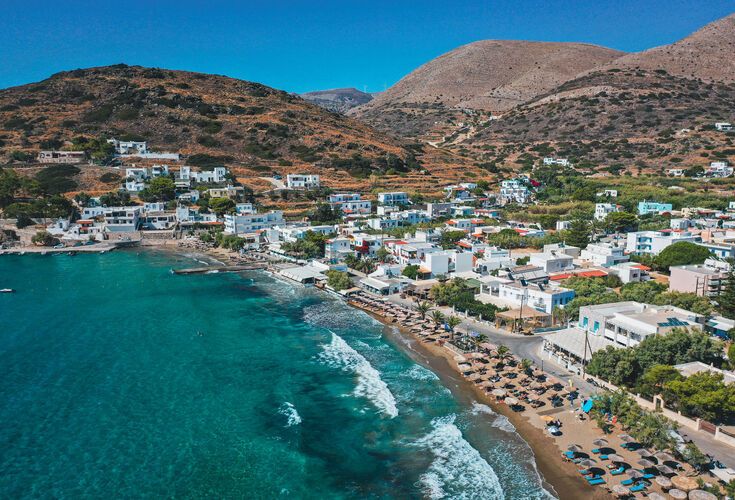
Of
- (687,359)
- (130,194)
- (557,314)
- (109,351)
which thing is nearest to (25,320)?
(109,351)

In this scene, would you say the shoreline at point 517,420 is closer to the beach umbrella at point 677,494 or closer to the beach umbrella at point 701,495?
the beach umbrella at point 677,494

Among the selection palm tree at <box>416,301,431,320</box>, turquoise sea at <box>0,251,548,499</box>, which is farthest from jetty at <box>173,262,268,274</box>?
palm tree at <box>416,301,431,320</box>

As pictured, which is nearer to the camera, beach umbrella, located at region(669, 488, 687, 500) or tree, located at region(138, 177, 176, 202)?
beach umbrella, located at region(669, 488, 687, 500)

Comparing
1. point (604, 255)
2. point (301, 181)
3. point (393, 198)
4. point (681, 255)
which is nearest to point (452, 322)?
point (604, 255)

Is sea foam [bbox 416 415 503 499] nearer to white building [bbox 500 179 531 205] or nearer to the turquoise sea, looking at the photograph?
the turquoise sea

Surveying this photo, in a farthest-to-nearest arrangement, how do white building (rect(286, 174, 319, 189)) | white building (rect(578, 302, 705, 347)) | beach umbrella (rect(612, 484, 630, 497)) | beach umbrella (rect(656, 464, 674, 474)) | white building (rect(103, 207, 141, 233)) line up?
white building (rect(286, 174, 319, 189)) → white building (rect(103, 207, 141, 233)) → white building (rect(578, 302, 705, 347)) → beach umbrella (rect(656, 464, 674, 474)) → beach umbrella (rect(612, 484, 630, 497))

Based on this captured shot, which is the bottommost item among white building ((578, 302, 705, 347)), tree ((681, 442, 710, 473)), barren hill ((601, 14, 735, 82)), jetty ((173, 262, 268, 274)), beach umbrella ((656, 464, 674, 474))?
beach umbrella ((656, 464, 674, 474))

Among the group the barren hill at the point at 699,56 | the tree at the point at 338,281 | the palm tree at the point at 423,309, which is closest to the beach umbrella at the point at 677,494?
the palm tree at the point at 423,309
